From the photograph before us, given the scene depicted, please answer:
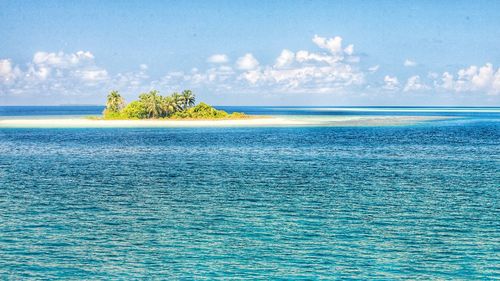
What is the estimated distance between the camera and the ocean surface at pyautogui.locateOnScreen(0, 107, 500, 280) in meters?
24.0

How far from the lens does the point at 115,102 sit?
161 metres

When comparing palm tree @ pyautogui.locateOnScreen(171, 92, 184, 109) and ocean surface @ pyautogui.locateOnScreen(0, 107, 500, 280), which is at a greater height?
palm tree @ pyautogui.locateOnScreen(171, 92, 184, 109)

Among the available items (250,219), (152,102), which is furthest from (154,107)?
(250,219)

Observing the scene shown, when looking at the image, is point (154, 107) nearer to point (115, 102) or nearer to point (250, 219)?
point (115, 102)

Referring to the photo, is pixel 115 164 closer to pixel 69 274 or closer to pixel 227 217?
pixel 227 217

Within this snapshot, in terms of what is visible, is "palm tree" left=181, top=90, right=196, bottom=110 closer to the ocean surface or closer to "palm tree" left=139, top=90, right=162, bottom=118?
"palm tree" left=139, top=90, right=162, bottom=118

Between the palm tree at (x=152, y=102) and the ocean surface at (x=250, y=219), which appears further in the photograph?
the palm tree at (x=152, y=102)

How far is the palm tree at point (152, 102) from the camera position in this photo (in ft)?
505

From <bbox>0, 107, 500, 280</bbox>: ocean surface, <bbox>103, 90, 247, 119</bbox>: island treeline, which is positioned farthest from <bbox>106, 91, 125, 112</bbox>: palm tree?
<bbox>0, 107, 500, 280</bbox>: ocean surface

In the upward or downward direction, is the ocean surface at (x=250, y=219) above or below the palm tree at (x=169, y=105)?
below

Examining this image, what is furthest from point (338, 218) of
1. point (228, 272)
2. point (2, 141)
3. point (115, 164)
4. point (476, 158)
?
point (2, 141)

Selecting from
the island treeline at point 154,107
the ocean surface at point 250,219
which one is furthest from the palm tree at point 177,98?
the ocean surface at point 250,219

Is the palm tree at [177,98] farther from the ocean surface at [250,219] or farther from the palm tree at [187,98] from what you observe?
the ocean surface at [250,219]

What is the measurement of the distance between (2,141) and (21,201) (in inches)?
2404
